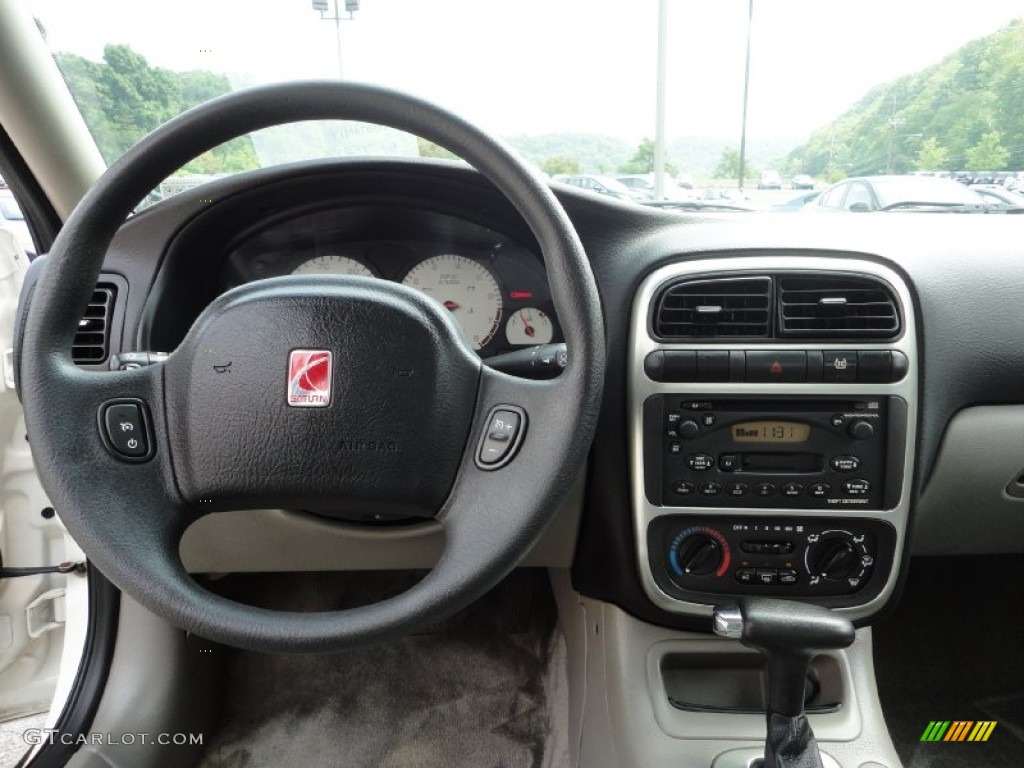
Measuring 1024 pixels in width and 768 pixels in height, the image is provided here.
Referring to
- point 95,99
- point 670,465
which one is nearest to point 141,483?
point 670,465

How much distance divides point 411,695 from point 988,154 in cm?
171

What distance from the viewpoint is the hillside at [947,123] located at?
54.6 inches

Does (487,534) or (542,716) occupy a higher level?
(487,534)

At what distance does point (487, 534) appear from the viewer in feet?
2.75

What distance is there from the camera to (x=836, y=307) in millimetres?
1171

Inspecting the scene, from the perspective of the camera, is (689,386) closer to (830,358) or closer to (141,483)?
(830,358)

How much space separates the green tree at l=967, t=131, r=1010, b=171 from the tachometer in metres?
1.14

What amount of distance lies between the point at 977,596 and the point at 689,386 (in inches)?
51.5

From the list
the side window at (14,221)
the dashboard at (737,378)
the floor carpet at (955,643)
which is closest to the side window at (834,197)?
the dashboard at (737,378)

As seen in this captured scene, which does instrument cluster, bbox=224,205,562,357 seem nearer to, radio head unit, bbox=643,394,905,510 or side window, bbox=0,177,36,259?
radio head unit, bbox=643,394,905,510

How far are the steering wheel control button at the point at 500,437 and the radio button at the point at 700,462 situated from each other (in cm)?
41

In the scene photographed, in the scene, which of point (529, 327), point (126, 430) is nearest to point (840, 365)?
point (529, 327)

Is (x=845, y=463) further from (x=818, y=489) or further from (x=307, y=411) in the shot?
(x=307, y=411)

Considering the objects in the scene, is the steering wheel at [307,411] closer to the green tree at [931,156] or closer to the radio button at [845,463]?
the radio button at [845,463]
